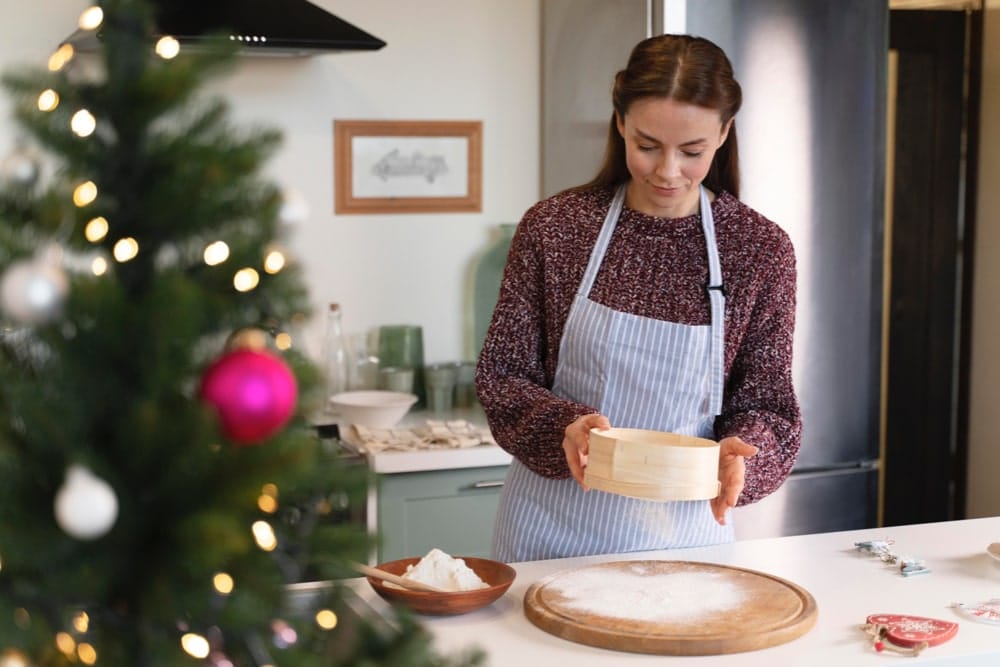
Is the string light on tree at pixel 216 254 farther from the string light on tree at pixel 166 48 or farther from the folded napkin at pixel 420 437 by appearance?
the folded napkin at pixel 420 437

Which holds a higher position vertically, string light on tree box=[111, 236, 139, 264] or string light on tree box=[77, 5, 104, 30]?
string light on tree box=[77, 5, 104, 30]

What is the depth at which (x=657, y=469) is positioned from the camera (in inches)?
65.9

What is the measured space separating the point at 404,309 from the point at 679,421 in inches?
62.8

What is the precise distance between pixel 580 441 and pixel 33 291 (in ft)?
4.12

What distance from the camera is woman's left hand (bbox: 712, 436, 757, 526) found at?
1.78 meters

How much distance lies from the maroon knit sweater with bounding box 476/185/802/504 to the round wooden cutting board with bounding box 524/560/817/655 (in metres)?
0.34

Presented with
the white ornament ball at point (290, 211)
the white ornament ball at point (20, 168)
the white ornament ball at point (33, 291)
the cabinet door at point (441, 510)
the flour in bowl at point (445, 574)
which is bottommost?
the cabinet door at point (441, 510)

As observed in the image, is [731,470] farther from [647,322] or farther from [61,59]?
[61,59]

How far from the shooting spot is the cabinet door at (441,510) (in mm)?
2973

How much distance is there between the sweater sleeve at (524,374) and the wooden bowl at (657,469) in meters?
0.22

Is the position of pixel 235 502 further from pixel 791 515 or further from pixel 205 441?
pixel 791 515

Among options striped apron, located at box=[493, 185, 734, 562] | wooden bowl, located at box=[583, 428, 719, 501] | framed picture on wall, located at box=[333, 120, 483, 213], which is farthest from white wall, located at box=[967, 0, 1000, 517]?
wooden bowl, located at box=[583, 428, 719, 501]

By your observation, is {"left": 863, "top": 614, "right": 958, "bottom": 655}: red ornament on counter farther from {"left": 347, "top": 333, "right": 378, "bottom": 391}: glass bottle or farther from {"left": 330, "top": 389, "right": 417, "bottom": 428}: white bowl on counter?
{"left": 347, "top": 333, "right": 378, "bottom": 391}: glass bottle

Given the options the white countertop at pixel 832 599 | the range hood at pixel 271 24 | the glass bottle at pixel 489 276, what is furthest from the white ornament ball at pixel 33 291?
the glass bottle at pixel 489 276
